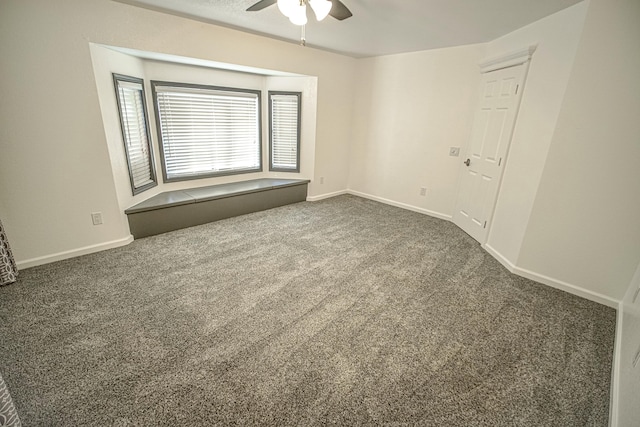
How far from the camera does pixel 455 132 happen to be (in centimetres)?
395

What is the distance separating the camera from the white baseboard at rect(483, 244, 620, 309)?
95.3 inches

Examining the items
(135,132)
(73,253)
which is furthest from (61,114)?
(73,253)

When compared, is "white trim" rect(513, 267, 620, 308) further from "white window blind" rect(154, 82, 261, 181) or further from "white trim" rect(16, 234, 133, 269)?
"white trim" rect(16, 234, 133, 269)

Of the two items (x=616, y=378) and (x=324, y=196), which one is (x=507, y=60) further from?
(x=324, y=196)

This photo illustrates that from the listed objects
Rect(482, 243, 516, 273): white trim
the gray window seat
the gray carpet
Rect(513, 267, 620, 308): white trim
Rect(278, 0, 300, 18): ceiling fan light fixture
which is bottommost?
the gray carpet

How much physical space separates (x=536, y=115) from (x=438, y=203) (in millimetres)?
1873

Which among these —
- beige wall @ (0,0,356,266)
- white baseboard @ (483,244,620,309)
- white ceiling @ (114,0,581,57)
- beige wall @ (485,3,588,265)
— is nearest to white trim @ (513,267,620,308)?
white baseboard @ (483,244,620,309)

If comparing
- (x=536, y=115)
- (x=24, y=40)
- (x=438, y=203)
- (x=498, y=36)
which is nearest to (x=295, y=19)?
(x=24, y=40)

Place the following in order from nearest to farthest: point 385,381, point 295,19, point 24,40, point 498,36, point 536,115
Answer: point 385,381 → point 295,19 → point 24,40 → point 536,115 → point 498,36

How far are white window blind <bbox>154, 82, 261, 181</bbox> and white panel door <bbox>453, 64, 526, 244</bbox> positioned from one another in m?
3.22

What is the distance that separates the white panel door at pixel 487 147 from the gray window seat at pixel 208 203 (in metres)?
2.46

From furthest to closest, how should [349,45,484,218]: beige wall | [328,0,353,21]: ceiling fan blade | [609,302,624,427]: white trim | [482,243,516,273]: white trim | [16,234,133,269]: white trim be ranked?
[349,45,484,218]: beige wall → [482,243,516,273]: white trim → [16,234,133,269]: white trim → [328,0,353,21]: ceiling fan blade → [609,302,624,427]: white trim

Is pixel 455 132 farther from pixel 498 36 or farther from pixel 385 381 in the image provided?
pixel 385 381

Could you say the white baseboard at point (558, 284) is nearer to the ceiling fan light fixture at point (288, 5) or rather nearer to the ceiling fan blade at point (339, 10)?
the ceiling fan blade at point (339, 10)
